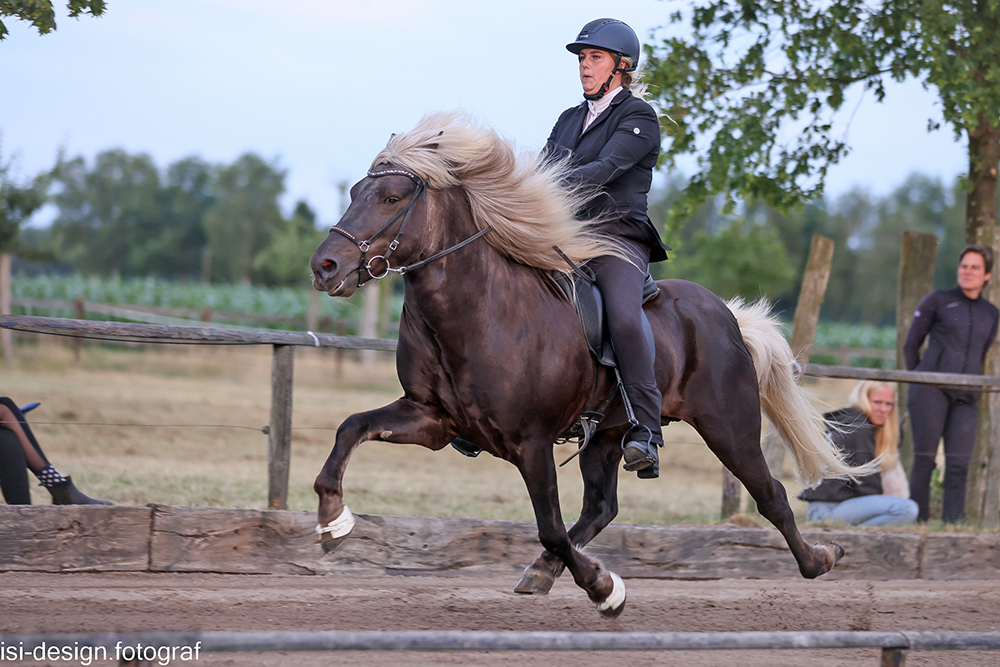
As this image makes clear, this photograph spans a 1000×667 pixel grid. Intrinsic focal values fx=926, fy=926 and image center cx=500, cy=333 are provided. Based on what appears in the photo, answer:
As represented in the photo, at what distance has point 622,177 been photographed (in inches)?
180

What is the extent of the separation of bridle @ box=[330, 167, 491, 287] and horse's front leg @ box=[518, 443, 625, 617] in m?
0.90

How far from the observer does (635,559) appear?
240 inches

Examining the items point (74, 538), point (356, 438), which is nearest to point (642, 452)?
point (356, 438)

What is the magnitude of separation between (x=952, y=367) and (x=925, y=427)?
1.95 feet

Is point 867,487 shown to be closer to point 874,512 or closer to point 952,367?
point 874,512

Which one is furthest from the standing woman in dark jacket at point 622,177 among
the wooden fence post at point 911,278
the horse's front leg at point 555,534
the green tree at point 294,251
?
the green tree at point 294,251

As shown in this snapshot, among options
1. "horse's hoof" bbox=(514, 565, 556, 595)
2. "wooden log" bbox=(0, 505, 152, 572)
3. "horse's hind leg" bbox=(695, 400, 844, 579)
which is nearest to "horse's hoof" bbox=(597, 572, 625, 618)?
"horse's hoof" bbox=(514, 565, 556, 595)

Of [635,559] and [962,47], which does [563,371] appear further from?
[962,47]

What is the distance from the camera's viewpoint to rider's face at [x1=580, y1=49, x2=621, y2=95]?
4527mm

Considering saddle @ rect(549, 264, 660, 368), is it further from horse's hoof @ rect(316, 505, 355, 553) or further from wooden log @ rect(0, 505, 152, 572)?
wooden log @ rect(0, 505, 152, 572)

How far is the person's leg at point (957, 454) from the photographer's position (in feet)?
25.3

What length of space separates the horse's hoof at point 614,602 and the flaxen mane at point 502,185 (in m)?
1.51

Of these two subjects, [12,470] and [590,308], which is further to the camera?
[12,470]

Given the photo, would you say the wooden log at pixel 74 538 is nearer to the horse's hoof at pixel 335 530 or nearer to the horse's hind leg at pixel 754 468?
the horse's hoof at pixel 335 530
